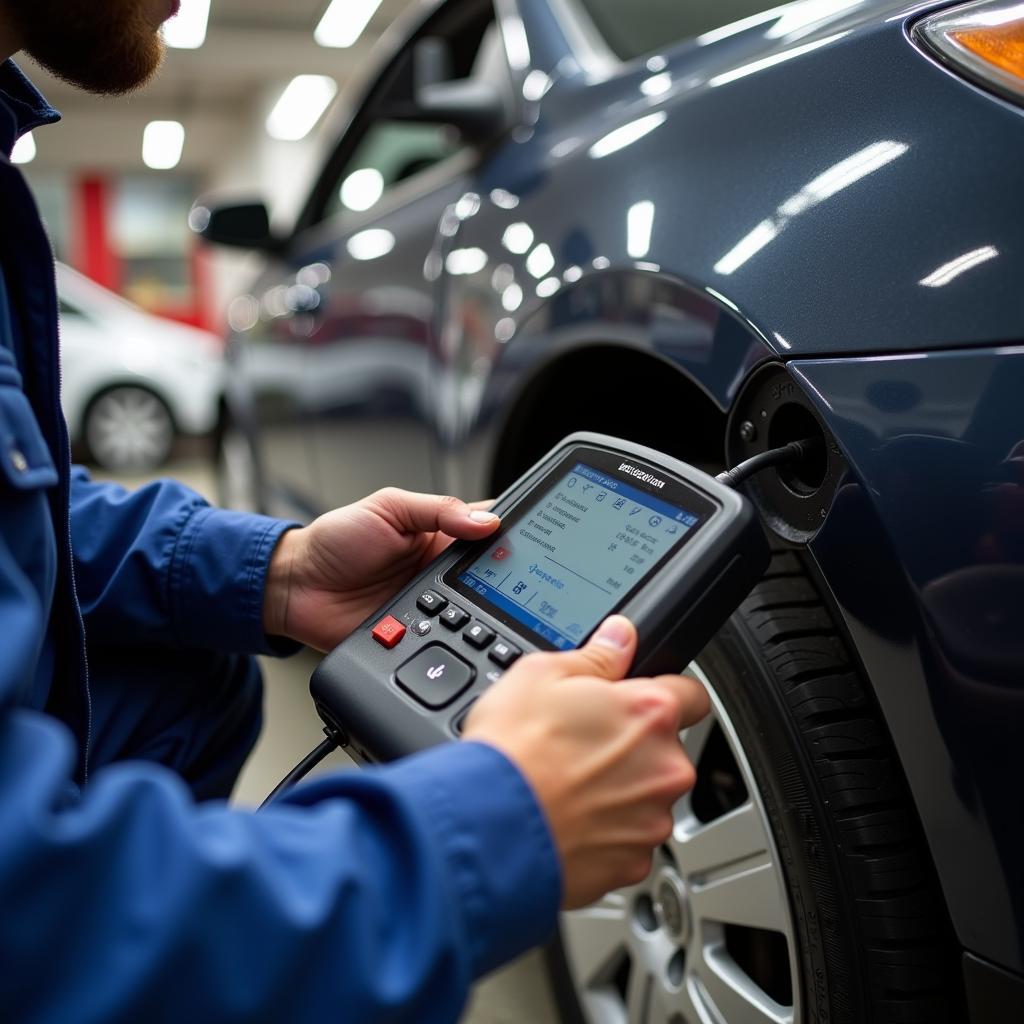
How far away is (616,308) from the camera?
89cm

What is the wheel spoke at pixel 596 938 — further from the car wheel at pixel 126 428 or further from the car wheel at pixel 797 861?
the car wheel at pixel 126 428

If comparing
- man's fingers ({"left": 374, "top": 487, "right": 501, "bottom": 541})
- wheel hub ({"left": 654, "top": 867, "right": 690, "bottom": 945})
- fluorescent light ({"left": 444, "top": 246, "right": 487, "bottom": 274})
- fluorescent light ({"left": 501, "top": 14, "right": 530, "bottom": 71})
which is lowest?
wheel hub ({"left": 654, "top": 867, "right": 690, "bottom": 945})

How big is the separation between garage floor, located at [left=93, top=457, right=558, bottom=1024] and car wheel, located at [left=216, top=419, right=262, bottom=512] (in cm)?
58

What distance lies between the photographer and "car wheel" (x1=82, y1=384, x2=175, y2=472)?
204 inches

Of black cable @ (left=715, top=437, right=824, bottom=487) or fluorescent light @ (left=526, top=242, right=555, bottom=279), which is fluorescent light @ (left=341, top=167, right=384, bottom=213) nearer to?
fluorescent light @ (left=526, top=242, right=555, bottom=279)

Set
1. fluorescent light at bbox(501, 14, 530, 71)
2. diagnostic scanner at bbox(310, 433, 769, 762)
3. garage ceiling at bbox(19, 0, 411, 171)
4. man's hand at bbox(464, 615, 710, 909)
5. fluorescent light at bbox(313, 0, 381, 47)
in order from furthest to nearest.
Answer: garage ceiling at bbox(19, 0, 411, 171) → fluorescent light at bbox(313, 0, 381, 47) → fluorescent light at bbox(501, 14, 530, 71) → diagnostic scanner at bbox(310, 433, 769, 762) → man's hand at bbox(464, 615, 710, 909)

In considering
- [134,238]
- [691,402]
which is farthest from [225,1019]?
[134,238]

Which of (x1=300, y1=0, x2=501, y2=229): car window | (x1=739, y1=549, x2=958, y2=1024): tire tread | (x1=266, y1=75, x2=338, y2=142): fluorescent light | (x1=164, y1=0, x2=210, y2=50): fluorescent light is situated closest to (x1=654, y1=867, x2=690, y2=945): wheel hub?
(x1=739, y1=549, x2=958, y2=1024): tire tread

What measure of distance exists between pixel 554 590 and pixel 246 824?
30 centimetres

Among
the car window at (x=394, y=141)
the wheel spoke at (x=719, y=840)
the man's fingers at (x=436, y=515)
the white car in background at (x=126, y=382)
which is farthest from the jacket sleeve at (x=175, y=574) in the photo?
the white car in background at (x=126, y=382)

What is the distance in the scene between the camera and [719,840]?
831mm

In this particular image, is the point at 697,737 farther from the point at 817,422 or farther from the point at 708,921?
the point at 817,422

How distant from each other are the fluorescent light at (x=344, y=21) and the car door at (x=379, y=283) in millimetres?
5799

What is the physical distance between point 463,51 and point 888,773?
5.50 feet
